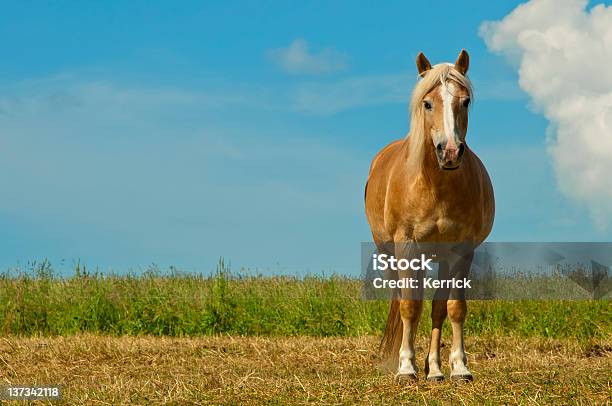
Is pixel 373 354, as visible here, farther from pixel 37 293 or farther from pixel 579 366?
pixel 37 293

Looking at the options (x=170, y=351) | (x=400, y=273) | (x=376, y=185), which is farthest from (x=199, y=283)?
(x=400, y=273)

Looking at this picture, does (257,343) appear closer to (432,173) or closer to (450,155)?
(432,173)

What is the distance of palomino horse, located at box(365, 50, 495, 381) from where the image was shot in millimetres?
6043

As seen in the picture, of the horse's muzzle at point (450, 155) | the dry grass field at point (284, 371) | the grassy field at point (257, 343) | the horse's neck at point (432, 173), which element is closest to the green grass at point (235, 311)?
the grassy field at point (257, 343)

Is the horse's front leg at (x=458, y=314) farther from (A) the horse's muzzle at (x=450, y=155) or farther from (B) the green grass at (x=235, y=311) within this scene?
(B) the green grass at (x=235, y=311)

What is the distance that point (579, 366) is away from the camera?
Result: 8633 millimetres

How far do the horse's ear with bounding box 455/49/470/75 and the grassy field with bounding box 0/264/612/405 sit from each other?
2762mm

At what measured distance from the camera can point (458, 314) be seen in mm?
6723

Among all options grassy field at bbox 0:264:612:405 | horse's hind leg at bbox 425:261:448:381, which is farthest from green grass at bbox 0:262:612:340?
horse's hind leg at bbox 425:261:448:381

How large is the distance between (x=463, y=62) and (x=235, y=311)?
7.75 m

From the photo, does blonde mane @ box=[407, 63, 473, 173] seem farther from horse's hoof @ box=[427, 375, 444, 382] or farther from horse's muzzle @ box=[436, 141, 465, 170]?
horse's hoof @ box=[427, 375, 444, 382]

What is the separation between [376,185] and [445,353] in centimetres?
297

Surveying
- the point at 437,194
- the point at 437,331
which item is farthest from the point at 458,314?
the point at 437,194

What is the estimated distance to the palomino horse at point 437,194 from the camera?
238 inches
